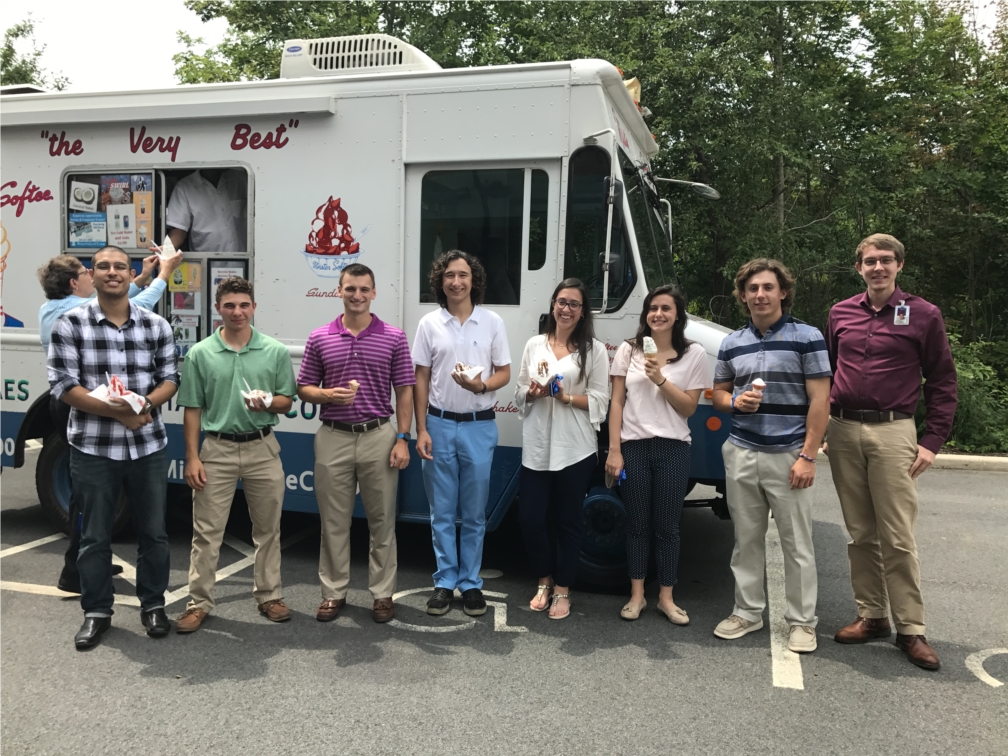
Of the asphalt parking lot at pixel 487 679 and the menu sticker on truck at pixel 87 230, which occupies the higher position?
the menu sticker on truck at pixel 87 230

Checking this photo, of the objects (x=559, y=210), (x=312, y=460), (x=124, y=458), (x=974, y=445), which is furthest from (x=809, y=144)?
(x=124, y=458)

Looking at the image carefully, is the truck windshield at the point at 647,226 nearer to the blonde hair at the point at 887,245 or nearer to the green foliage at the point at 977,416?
the blonde hair at the point at 887,245

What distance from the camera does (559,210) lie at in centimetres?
447

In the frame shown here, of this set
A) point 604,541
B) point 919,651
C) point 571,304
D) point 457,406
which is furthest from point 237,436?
point 919,651

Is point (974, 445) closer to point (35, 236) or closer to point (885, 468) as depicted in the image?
point (885, 468)

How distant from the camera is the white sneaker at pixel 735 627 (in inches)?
161

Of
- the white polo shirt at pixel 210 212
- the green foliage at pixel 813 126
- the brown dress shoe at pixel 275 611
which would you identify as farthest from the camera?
the green foliage at pixel 813 126

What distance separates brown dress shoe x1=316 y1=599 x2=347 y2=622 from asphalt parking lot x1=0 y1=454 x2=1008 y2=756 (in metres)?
0.04

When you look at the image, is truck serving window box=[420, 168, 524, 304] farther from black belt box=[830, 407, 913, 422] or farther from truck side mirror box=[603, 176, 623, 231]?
black belt box=[830, 407, 913, 422]

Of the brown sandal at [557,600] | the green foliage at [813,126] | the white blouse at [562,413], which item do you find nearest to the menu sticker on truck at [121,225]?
the white blouse at [562,413]

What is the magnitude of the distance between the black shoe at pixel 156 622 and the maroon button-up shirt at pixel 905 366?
3686mm

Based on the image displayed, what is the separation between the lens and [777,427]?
393 centimetres

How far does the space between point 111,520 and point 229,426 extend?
0.75 metres

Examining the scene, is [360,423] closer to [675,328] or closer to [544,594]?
[544,594]
